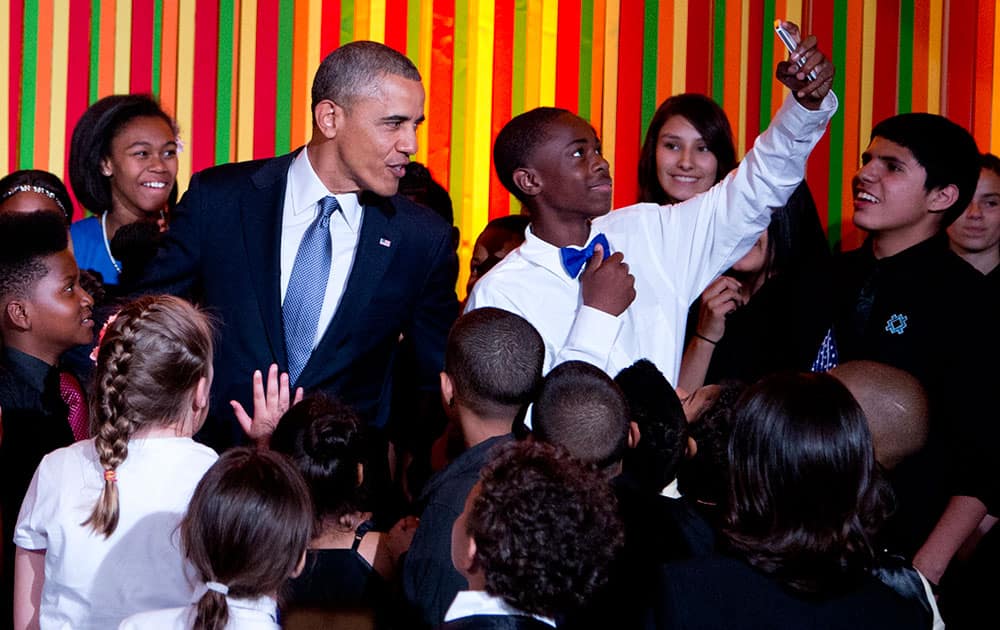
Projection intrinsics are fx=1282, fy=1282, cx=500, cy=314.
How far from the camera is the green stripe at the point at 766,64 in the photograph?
5.18 metres

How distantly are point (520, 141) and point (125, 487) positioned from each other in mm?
1680

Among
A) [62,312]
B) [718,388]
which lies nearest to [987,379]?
[718,388]

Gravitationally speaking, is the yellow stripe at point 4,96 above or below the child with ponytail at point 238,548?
above

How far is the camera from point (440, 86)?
16.6ft

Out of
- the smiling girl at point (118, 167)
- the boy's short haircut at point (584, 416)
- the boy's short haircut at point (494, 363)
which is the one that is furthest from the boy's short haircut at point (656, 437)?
the smiling girl at point (118, 167)

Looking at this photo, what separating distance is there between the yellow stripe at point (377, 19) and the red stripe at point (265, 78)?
5.1 inches

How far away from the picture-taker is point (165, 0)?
497cm

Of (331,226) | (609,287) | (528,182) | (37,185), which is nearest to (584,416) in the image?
(609,287)

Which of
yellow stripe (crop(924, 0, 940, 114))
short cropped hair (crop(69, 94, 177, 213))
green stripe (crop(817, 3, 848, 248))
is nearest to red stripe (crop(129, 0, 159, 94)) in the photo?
short cropped hair (crop(69, 94, 177, 213))

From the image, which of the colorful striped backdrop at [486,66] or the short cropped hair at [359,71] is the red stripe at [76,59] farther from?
the short cropped hair at [359,71]

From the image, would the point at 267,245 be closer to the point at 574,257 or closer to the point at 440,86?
the point at 574,257

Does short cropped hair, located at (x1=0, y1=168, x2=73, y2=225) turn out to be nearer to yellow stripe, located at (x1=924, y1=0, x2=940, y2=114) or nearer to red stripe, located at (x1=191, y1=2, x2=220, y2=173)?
red stripe, located at (x1=191, y1=2, x2=220, y2=173)

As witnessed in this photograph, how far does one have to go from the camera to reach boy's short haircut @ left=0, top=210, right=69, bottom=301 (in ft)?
10.3

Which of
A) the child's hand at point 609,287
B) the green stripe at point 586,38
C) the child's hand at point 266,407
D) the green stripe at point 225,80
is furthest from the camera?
the green stripe at point 586,38
